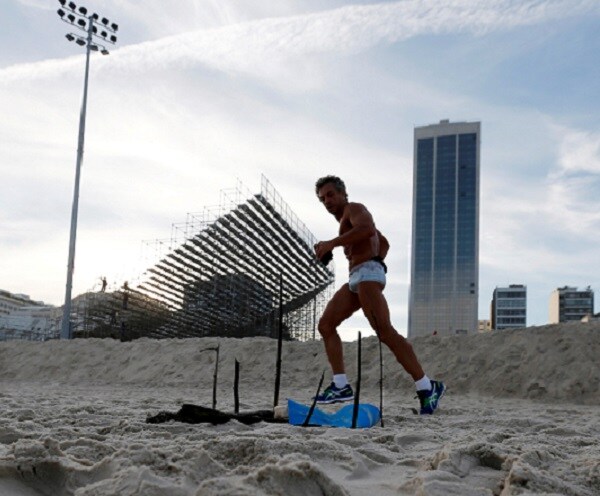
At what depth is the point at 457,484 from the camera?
1339 millimetres

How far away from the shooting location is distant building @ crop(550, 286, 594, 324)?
11244cm

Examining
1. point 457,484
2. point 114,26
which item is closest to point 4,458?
point 457,484

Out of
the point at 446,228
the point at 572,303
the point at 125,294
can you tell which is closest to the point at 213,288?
the point at 125,294

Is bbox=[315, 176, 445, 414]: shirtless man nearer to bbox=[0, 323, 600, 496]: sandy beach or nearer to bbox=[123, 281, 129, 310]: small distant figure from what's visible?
bbox=[0, 323, 600, 496]: sandy beach

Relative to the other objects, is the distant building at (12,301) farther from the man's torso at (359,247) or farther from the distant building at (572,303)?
the man's torso at (359,247)

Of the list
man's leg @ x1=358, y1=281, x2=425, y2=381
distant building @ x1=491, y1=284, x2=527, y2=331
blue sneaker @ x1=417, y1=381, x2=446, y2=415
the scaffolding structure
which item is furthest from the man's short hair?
distant building @ x1=491, y1=284, x2=527, y2=331

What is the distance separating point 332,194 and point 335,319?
0.86 meters

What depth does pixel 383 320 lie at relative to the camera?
3898mm

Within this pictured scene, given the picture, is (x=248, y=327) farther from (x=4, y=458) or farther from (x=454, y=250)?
(x=454, y=250)

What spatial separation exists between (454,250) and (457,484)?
111518 mm

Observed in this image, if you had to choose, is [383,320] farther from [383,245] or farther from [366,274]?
→ [383,245]

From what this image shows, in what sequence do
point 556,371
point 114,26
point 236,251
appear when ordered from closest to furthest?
point 556,371, point 114,26, point 236,251

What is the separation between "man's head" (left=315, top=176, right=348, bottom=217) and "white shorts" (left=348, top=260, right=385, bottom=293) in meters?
0.44

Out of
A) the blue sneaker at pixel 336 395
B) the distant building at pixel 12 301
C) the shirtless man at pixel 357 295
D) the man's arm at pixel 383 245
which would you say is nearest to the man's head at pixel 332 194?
the shirtless man at pixel 357 295
